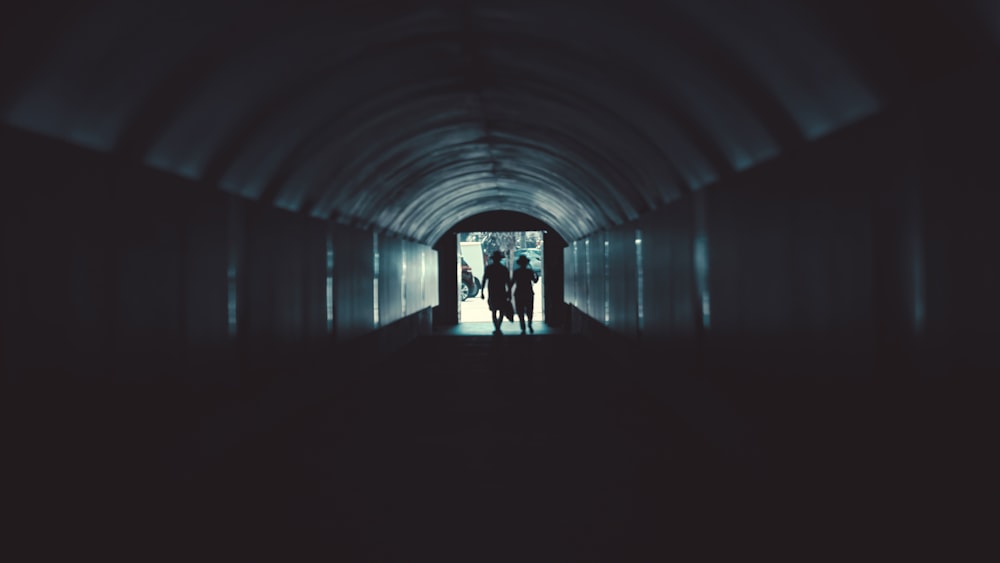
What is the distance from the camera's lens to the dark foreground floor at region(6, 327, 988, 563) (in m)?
4.56

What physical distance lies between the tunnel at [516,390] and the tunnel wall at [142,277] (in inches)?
1.1

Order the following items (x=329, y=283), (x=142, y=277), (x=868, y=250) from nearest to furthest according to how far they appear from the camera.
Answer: (x=868, y=250) → (x=142, y=277) → (x=329, y=283)

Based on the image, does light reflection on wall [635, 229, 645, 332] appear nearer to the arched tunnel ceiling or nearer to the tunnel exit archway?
the arched tunnel ceiling

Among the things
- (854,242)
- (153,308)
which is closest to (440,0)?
(153,308)

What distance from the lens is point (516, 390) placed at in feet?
38.9

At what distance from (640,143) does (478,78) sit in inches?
87.6

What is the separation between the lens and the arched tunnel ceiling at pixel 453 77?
5176mm

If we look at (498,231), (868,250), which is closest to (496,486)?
(868,250)

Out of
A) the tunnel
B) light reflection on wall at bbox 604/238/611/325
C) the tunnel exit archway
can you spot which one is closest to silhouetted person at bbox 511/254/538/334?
light reflection on wall at bbox 604/238/611/325

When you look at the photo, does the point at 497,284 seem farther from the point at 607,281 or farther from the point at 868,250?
the point at 868,250

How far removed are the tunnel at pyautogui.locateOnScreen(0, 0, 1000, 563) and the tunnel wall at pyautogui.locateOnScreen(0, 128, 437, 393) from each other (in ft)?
0.09

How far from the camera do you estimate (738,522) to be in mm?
5453

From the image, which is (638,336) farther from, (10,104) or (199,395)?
(10,104)

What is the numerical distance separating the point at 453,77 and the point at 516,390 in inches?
156
